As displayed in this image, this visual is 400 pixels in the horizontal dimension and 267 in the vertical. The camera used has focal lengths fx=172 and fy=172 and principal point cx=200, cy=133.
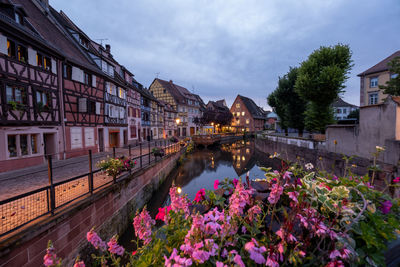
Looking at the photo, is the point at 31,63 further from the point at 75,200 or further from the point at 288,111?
the point at 288,111

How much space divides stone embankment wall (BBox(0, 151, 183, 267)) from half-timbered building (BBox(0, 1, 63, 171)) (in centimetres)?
421

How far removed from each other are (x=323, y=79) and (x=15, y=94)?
21403 mm

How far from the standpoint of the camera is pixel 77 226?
4.67 m

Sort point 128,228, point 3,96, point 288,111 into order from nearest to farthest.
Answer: point 128,228 < point 3,96 < point 288,111

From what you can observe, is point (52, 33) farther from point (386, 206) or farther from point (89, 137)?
point (386, 206)

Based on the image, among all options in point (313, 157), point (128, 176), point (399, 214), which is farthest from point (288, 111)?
point (399, 214)

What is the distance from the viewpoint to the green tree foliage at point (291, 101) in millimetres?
23109

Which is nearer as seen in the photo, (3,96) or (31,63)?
(3,96)

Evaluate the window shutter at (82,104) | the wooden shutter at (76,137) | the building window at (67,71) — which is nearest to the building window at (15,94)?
the building window at (67,71)

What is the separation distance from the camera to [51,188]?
411 centimetres

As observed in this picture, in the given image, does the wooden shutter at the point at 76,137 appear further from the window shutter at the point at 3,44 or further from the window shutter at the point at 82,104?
the window shutter at the point at 3,44

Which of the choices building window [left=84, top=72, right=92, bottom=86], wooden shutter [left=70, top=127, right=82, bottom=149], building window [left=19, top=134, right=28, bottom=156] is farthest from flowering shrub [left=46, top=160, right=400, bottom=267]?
building window [left=84, top=72, right=92, bottom=86]

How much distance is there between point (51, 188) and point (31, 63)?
10101mm

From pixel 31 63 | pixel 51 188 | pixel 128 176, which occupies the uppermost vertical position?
pixel 31 63
